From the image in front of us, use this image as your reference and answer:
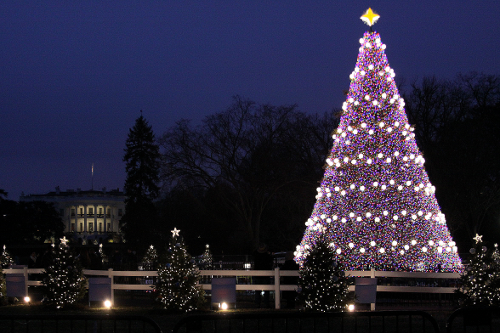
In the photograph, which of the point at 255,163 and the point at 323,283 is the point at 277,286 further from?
the point at 255,163

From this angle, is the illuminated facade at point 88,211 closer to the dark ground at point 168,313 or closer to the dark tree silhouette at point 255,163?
the dark tree silhouette at point 255,163

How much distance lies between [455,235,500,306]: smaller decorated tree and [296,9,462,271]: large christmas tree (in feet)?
16.1

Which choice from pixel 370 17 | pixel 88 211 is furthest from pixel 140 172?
pixel 88 211

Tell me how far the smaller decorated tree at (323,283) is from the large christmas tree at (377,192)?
5079 millimetres

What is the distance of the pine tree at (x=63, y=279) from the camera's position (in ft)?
56.1

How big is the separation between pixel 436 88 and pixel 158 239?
28.7 metres

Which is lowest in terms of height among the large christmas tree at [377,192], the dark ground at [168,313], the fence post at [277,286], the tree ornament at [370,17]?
the dark ground at [168,313]

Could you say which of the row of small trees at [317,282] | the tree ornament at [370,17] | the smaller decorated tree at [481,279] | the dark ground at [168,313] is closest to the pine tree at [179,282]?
the row of small trees at [317,282]

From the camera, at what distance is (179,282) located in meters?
15.4

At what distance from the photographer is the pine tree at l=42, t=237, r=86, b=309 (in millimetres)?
17109

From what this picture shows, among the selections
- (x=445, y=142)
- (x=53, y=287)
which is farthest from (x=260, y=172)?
(x=53, y=287)

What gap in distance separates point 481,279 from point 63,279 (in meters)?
10.8

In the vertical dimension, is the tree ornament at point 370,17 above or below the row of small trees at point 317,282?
above

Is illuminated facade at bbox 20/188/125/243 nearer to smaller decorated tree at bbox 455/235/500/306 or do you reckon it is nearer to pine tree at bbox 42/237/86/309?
pine tree at bbox 42/237/86/309
